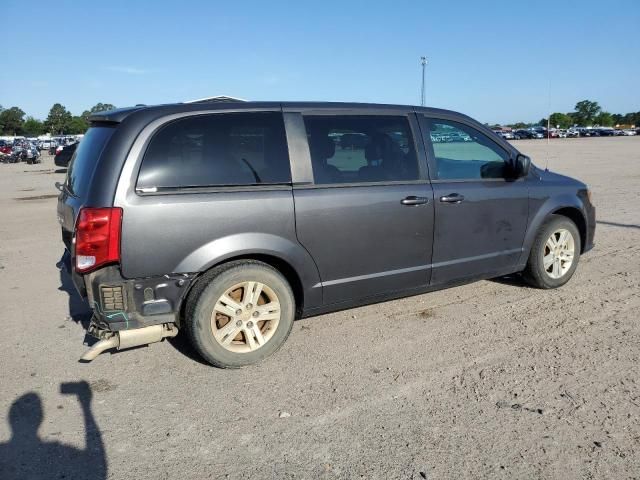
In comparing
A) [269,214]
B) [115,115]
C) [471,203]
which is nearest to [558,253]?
[471,203]

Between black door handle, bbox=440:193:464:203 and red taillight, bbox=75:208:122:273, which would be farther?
black door handle, bbox=440:193:464:203

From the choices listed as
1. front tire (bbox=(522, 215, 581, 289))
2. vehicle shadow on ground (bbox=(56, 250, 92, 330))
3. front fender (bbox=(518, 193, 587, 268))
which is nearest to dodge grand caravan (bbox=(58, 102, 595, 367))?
front fender (bbox=(518, 193, 587, 268))

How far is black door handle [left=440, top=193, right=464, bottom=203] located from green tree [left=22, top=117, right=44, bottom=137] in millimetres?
139805

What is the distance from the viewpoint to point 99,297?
3.30 meters

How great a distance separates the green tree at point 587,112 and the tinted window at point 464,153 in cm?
14077

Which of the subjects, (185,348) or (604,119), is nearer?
(185,348)

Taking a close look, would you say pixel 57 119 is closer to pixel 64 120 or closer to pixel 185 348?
pixel 64 120

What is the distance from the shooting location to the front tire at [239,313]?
3545 mm

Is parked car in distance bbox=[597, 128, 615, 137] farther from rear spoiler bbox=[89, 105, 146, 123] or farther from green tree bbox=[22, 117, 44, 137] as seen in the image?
green tree bbox=[22, 117, 44, 137]

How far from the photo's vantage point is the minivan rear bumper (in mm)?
3303

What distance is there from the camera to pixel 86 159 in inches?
→ 144

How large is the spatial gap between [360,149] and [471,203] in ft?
3.71

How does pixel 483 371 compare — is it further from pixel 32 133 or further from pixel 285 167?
pixel 32 133

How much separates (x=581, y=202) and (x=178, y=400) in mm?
4305
